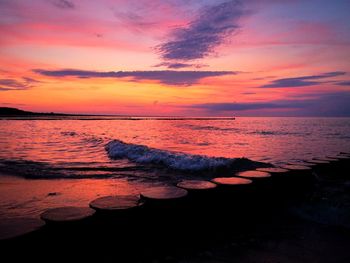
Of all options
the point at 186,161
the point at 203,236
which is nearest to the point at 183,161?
the point at 186,161

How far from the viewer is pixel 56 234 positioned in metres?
3.78

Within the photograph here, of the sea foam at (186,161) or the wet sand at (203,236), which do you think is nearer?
the wet sand at (203,236)

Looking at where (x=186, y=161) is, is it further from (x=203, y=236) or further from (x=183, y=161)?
(x=203, y=236)

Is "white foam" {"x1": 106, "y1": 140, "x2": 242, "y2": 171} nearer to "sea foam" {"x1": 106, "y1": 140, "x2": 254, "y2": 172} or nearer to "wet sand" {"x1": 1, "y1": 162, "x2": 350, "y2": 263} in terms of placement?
"sea foam" {"x1": 106, "y1": 140, "x2": 254, "y2": 172}

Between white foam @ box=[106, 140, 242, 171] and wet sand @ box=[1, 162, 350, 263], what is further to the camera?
white foam @ box=[106, 140, 242, 171]

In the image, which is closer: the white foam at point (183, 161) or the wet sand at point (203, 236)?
the wet sand at point (203, 236)

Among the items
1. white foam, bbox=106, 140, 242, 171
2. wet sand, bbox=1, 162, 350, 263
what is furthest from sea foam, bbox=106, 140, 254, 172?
wet sand, bbox=1, 162, 350, 263

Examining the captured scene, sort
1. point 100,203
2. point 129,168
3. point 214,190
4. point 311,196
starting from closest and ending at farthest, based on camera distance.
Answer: point 100,203
point 214,190
point 311,196
point 129,168

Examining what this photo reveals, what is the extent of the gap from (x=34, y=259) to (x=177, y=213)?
7.22ft

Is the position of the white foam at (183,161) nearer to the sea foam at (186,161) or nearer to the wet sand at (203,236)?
the sea foam at (186,161)

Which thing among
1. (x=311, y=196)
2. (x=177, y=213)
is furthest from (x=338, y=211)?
(x=177, y=213)

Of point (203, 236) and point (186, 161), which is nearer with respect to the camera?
point (203, 236)

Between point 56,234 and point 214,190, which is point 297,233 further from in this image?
point 56,234

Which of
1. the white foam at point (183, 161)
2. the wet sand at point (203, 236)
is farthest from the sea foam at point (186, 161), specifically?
the wet sand at point (203, 236)
